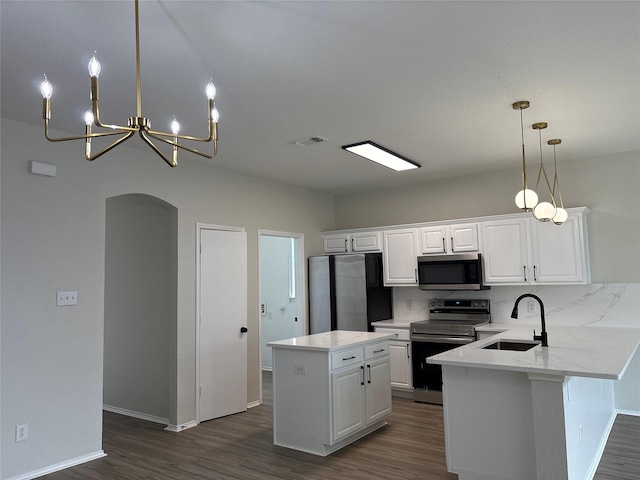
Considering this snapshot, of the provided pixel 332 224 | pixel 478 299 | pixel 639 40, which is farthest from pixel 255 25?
pixel 332 224

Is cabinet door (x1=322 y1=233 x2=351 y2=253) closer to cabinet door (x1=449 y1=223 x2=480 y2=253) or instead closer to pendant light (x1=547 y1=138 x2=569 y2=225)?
cabinet door (x1=449 y1=223 x2=480 y2=253)

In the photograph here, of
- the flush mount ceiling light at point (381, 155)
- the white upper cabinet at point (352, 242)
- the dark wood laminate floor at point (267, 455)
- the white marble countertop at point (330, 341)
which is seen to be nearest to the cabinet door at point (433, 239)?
the white upper cabinet at point (352, 242)

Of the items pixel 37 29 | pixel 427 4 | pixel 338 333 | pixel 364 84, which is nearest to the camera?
pixel 427 4

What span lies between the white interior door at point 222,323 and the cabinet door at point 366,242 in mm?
1710

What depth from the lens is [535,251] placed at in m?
5.25

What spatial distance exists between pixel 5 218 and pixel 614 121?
5036 mm

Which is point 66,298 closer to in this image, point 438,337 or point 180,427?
point 180,427

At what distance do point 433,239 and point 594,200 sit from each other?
181cm

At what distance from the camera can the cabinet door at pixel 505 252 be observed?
5336 mm

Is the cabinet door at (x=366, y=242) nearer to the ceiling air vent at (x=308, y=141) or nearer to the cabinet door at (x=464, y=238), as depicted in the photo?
the cabinet door at (x=464, y=238)

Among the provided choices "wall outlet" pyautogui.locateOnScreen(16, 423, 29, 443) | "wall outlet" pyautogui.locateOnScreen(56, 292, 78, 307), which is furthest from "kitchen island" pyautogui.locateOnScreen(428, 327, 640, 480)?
"wall outlet" pyautogui.locateOnScreen(16, 423, 29, 443)

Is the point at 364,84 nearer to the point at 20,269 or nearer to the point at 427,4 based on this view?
the point at 427,4

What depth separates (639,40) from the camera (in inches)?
105

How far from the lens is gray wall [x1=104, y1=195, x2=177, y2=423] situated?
5.07m
